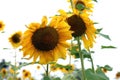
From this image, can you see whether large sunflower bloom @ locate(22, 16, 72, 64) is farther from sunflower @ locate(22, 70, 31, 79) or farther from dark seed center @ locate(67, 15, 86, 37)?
sunflower @ locate(22, 70, 31, 79)

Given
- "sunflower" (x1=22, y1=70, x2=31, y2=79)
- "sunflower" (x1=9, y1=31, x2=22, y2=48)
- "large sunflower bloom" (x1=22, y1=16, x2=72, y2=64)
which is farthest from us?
"sunflower" (x1=22, y1=70, x2=31, y2=79)

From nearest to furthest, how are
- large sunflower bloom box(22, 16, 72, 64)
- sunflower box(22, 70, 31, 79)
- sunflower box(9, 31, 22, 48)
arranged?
large sunflower bloom box(22, 16, 72, 64) < sunflower box(9, 31, 22, 48) < sunflower box(22, 70, 31, 79)

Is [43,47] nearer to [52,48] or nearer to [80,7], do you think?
[52,48]

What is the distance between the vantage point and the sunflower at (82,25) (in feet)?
6.50

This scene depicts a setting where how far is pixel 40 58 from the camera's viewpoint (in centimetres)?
198

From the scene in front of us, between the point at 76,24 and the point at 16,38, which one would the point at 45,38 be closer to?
the point at 76,24

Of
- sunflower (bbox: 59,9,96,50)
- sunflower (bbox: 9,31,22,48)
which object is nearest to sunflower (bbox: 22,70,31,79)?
sunflower (bbox: 9,31,22,48)

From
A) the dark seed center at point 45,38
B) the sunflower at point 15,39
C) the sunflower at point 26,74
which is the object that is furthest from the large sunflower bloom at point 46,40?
the sunflower at point 26,74

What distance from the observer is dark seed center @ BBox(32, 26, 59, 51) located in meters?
1.94

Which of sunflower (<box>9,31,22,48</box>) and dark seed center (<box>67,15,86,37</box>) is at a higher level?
sunflower (<box>9,31,22,48</box>)

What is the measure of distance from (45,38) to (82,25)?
0.75ft

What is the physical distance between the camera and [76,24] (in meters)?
1.98

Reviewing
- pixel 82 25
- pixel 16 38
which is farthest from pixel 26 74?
pixel 82 25

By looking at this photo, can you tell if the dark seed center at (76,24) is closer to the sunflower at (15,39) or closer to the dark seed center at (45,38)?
the dark seed center at (45,38)
